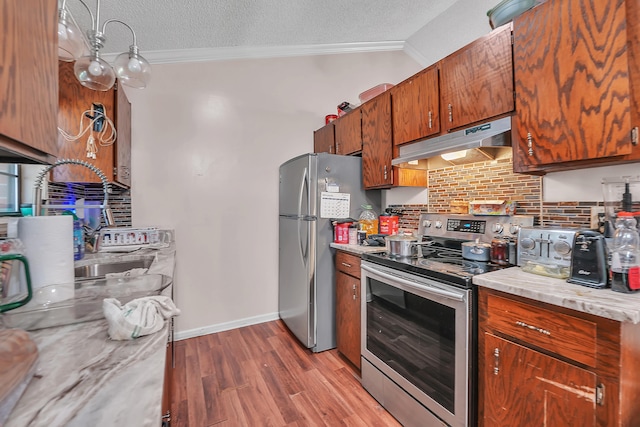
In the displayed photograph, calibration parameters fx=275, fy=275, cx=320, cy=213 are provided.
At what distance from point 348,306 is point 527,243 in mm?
1262

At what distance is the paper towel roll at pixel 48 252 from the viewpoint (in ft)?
2.96

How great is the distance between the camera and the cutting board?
0.41 meters

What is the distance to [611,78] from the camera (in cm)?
113

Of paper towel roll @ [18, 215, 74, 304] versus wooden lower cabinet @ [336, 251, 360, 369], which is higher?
paper towel roll @ [18, 215, 74, 304]

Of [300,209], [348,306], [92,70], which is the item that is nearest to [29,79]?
[92,70]

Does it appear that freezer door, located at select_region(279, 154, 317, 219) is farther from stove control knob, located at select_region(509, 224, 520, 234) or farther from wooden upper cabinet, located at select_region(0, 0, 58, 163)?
wooden upper cabinet, located at select_region(0, 0, 58, 163)

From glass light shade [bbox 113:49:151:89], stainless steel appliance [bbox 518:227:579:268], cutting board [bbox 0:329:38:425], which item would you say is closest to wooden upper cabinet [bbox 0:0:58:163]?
cutting board [bbox 0:329:38:425]

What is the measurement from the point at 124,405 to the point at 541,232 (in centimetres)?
171

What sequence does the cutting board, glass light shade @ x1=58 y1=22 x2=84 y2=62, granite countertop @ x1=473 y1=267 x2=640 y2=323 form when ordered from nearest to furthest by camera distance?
the cutting board, granite countertop @ x1=473 y1=267 x2=640 y2=323, glass light shade @ x1=58 y1=22 x2=84 y2=62

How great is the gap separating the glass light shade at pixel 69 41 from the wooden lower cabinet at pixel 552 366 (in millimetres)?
2043

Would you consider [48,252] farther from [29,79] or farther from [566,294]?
[566,294]

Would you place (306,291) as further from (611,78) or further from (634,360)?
(611,78)

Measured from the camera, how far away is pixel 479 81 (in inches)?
63.1

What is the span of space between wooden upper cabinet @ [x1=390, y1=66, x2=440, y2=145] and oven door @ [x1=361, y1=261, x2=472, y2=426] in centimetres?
102
